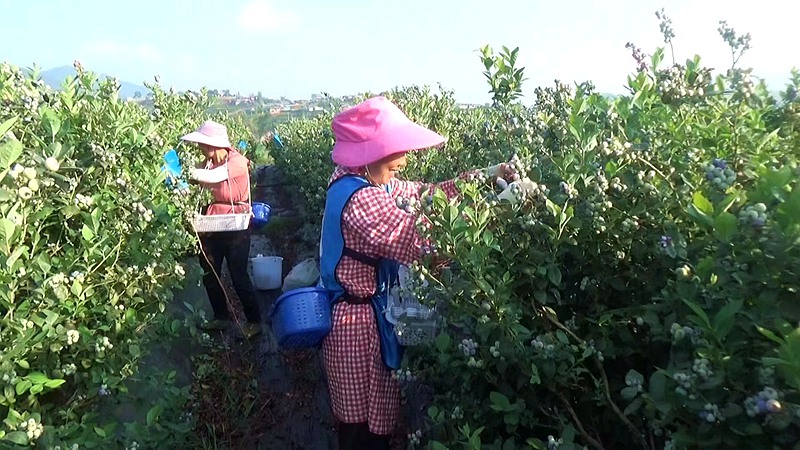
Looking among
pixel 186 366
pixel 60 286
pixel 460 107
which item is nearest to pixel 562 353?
pixel 60 286

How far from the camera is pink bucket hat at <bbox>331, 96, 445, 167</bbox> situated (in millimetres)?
2350

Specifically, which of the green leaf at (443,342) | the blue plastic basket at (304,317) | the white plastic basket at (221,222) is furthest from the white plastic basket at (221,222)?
the green leaf at (443,342)

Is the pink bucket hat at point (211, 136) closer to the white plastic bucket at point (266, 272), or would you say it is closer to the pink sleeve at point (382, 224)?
the white plastic bucket at point (266, 272)

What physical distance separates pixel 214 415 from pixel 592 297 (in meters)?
2.59

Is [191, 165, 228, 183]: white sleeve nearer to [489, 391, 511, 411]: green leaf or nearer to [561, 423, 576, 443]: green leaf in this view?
[489, 391, 511, 411]: green leaf

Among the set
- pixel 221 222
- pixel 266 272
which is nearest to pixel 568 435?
pixel 221 222

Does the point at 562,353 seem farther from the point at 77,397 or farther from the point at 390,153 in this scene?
the point at 77,397

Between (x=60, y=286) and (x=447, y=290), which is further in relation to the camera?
(x=60, y=286)

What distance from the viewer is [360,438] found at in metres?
2.62

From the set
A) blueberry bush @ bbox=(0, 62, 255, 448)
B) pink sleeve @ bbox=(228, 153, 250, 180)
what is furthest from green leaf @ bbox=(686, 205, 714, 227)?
pink sleeve @ bbox=(228, 153, 250, 180)

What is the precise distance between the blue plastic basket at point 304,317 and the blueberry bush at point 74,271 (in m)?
0.48

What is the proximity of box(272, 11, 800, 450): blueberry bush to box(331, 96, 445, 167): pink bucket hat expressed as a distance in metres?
0.45

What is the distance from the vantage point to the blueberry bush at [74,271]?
5.90 ft

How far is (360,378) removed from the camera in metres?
2.55
